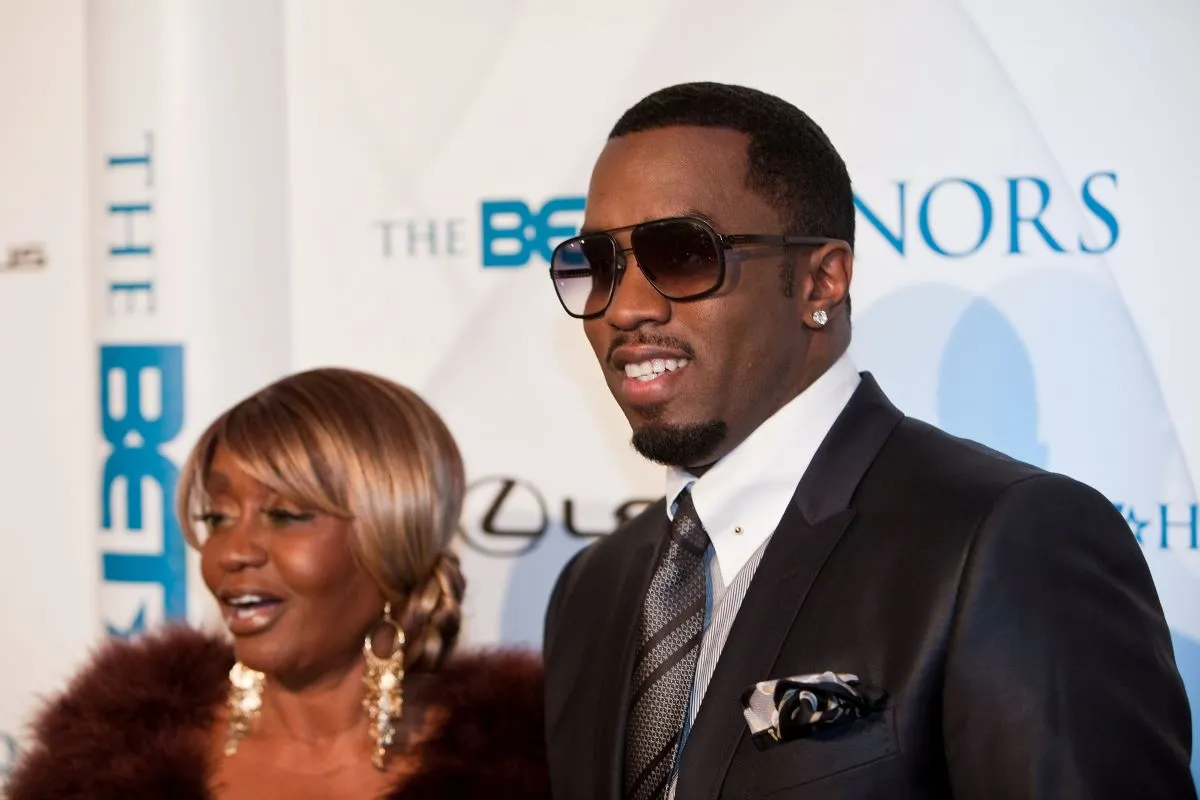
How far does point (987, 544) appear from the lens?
1.56 meters

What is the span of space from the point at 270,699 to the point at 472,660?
0.40 meters

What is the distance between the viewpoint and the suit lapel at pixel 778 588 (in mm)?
1695

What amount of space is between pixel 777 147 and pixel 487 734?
1208 mm

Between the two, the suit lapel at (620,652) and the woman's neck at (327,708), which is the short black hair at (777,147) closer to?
the suit lapel at (620,652)

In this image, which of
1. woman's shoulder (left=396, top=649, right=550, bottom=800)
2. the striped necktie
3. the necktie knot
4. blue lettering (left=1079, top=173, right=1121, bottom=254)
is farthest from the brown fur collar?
blue lettering (left=1079, top=173, right=1121, bottom=254)

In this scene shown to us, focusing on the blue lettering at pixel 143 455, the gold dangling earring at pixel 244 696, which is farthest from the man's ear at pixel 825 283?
the blue lettering at pixel 143 455

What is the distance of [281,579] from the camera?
243cm

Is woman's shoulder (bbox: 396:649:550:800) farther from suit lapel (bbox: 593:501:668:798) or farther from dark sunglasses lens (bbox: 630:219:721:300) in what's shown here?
dark sunglasses lens (bbox: 630:219:721:300)

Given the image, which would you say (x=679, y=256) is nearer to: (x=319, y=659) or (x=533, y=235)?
(x=319, y=659)

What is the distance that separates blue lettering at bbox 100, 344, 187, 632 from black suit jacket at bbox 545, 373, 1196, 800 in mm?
1770

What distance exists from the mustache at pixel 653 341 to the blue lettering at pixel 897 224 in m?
1.19

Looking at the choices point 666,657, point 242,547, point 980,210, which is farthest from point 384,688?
point 980,210

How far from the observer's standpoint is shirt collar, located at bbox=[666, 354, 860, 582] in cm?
184

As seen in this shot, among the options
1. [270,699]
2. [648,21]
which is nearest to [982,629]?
[270,699]
